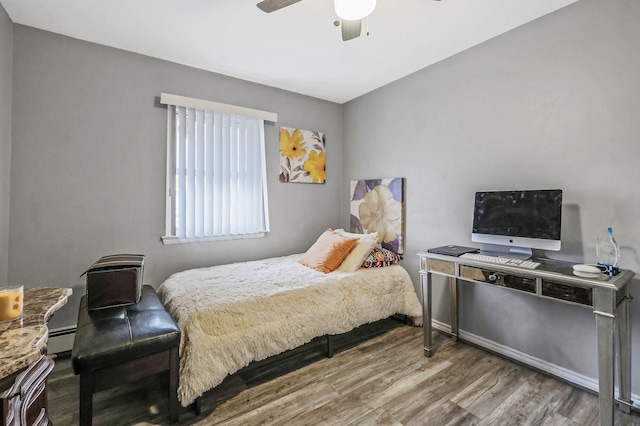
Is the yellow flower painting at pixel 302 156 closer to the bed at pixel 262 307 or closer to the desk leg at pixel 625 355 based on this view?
the bed at pixel 262 307

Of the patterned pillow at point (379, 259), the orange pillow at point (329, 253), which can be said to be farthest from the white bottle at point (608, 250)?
the orange pillow at point (329, 253)

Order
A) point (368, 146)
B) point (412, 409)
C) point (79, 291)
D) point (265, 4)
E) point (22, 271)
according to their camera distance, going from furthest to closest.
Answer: point (368, 146) < point (79, 291) < point (22, 271) < point (412, 409) < point (265, 4)

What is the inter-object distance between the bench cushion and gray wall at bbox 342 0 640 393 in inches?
92.9

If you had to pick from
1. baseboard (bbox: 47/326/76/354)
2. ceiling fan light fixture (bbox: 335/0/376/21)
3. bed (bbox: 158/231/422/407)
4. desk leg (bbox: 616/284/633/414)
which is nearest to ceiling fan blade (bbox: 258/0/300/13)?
ceiling fan light fixture (bbox: 335/0/376/21)

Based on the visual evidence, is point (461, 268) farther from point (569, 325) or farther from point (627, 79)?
point (627, 79)

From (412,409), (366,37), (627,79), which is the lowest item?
(412,409)

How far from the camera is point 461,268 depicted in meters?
2.07

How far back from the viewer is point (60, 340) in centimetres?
231

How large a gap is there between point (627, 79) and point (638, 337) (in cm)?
158

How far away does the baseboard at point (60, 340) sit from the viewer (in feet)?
7.52

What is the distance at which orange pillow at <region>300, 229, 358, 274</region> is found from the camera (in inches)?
107

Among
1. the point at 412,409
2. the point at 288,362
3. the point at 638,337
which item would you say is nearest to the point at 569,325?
the point at 638,337

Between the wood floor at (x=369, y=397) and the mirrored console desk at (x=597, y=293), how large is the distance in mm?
324

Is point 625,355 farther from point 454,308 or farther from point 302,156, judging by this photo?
point 302,156
